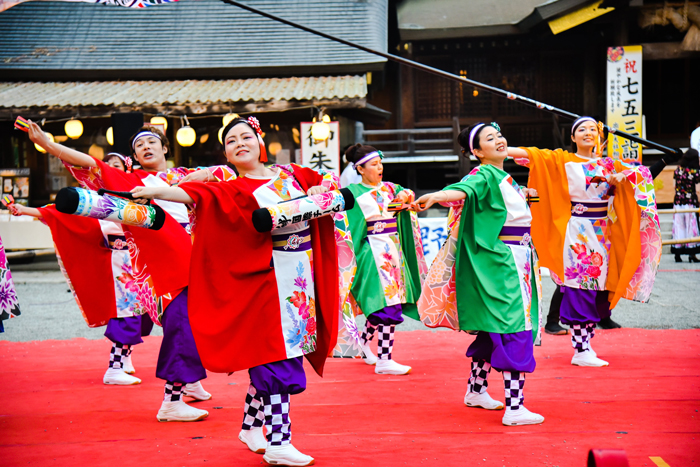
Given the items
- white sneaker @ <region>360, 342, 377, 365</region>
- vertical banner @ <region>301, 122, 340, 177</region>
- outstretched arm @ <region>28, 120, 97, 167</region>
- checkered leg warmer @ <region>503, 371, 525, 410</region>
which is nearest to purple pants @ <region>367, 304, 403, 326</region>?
white sneaker @ <region>360, 342, 377, 365</region>

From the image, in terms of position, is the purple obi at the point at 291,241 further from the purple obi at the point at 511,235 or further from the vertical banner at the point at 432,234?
the vertical banner at the point at 432,234

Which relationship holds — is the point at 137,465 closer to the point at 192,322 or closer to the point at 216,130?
the point at 192,322

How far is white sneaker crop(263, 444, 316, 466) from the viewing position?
9.71ft

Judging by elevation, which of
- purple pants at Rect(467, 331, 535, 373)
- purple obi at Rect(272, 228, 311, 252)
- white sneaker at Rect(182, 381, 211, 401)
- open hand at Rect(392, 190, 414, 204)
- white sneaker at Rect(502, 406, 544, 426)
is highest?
open hand at Rect(392, 190, 414, 204)

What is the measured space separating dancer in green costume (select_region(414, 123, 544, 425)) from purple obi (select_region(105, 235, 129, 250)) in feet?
7.76

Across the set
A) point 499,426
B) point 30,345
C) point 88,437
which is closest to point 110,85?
point 30,345

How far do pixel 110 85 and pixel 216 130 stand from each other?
252 cm

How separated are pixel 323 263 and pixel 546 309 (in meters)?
5.10

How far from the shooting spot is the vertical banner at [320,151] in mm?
11594

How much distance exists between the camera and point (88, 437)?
11.6 ft

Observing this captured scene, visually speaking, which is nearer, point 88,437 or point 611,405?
point 88,437

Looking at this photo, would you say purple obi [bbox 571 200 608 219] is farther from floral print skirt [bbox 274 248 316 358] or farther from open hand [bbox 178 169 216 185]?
open hand [bbox 178 169 216 185]

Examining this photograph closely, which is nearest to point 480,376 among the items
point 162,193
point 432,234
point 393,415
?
point 393,415

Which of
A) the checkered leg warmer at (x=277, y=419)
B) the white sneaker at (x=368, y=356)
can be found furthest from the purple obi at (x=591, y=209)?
the checkered leg warmer at (x=277, y=419)
